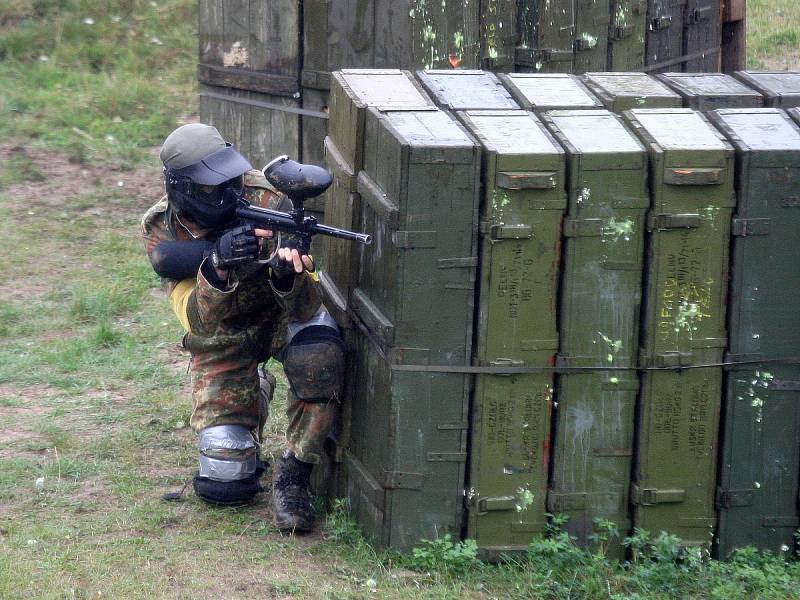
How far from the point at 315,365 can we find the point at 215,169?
876mm

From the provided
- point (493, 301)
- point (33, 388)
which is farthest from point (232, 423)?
point (33, 388)

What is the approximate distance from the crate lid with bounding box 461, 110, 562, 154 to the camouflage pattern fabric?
0.97m

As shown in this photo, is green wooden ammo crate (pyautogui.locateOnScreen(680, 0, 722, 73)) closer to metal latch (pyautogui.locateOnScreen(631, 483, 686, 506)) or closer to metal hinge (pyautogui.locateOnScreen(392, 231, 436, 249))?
metal latch (pyautogui.locateOnScreen(631, 483, 686, 506))

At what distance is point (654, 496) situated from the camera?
405 centimetres

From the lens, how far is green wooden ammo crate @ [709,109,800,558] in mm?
3918

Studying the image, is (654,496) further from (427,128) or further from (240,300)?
(240,300)

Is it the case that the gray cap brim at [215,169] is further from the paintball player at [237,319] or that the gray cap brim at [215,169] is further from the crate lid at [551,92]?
the crate lid at [551,92]

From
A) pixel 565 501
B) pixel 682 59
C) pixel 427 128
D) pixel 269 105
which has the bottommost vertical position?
pixel 565 501

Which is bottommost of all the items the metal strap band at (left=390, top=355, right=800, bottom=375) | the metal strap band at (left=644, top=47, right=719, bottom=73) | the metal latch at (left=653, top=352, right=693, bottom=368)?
the metal strap band at (left=390, top=355, right=800, bottom=375)

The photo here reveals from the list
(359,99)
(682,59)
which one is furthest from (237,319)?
(682,59)

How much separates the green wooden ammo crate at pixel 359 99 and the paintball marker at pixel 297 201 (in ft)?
0.57

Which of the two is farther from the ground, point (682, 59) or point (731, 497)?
point (682, 59)

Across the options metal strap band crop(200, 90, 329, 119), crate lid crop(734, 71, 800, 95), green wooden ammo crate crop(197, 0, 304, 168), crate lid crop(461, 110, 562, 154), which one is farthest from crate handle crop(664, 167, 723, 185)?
green wooden ammo crate crop(197, 0, 304, 168)

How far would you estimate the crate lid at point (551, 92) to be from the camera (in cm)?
429
